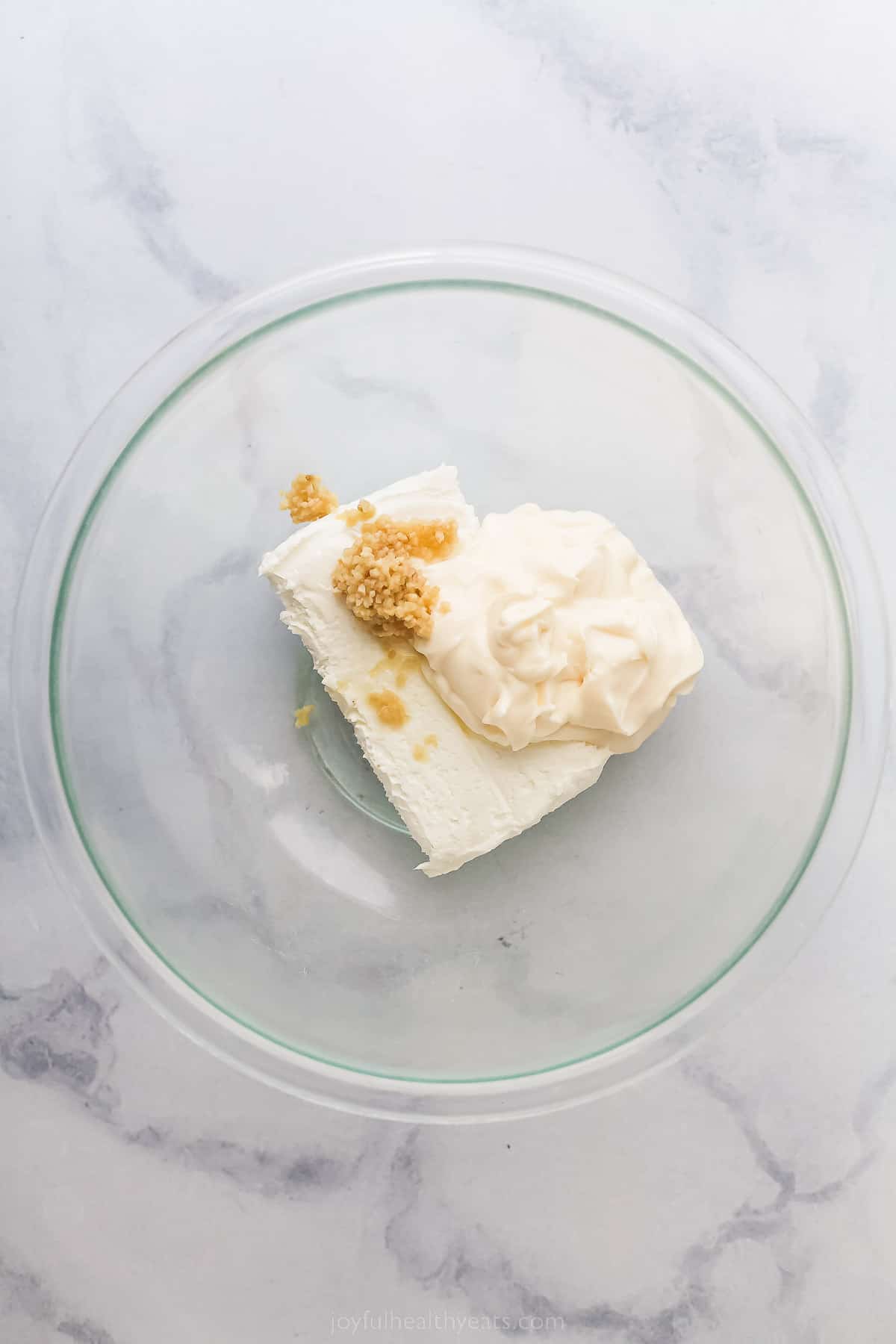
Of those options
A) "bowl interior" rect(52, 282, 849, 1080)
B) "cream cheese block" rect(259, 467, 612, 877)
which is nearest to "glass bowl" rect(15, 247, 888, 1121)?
"bowl interior" rect(52, 282, 849, 1080)

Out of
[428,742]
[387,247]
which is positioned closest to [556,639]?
[428,742]

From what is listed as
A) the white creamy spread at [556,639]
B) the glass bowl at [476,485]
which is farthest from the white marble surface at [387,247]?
the white creamy spread at [556,639]

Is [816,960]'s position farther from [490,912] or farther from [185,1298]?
[185,1298]

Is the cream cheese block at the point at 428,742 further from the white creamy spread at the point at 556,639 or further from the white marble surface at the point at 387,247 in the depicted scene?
the white marble surface at the point at 387,247

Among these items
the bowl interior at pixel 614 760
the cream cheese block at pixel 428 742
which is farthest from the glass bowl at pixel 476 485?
the cream cheese block at pixel 428 742

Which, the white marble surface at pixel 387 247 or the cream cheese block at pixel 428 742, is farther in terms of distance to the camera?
the white marble surface at pixel 387 247

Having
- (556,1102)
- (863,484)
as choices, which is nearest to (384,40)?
(863,484)

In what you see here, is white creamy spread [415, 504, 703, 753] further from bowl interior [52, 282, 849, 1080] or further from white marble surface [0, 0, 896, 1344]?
white marble surface [0, 0, 896, 1344]
